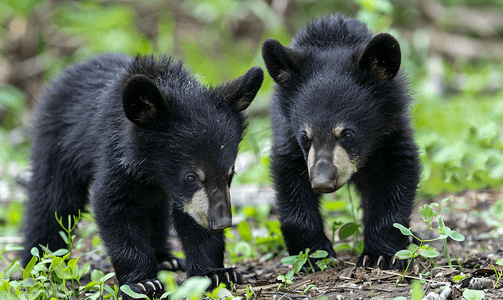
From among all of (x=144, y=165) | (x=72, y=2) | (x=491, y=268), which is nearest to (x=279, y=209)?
(x=144, y=165)

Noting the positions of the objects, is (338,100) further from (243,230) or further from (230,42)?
(230,42)

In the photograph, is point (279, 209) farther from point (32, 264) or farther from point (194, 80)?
point (32, 264)

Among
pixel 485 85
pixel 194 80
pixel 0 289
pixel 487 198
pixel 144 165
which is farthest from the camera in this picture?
pixel 485 85

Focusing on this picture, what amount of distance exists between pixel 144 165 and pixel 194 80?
2.62 ft

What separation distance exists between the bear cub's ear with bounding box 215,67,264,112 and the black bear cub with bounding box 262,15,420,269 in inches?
11.8

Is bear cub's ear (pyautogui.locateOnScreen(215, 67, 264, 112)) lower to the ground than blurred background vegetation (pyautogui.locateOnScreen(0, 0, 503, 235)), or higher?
lower

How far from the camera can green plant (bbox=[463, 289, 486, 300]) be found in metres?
3.05

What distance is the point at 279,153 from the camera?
4430 millimetres

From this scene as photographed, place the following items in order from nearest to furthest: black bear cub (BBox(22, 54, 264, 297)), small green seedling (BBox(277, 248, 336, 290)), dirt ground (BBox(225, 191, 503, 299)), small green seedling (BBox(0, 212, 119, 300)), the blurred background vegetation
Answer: dirt ground (BBox(225, 191, 503, 299)) < small green seedling (BBox(0, 212, 119, 300)) < black bear cub (BBox(22, 54, 264, 297)) < small green seedling (BBox(277, 248, 336, 290)) < the blurred background vegetation

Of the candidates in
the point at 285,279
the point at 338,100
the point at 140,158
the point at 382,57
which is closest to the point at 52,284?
the point at 140,158

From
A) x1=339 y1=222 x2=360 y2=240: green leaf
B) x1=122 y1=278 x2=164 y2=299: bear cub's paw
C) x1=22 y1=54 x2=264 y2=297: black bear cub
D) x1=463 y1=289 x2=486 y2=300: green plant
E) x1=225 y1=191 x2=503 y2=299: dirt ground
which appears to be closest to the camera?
x1=463 y1=289 x2=486 y2=300: green plant

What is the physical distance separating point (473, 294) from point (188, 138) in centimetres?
203

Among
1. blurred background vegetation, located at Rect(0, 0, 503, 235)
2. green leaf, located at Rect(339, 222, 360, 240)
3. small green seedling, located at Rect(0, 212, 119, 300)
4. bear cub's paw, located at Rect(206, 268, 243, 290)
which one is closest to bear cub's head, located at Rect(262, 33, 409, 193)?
green leaf, located at Rect(339, 222, 360, 240)

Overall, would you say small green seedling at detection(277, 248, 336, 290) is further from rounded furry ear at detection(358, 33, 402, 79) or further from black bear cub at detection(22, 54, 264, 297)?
rounded furry ear at detection(358, 33, 402, 79)
